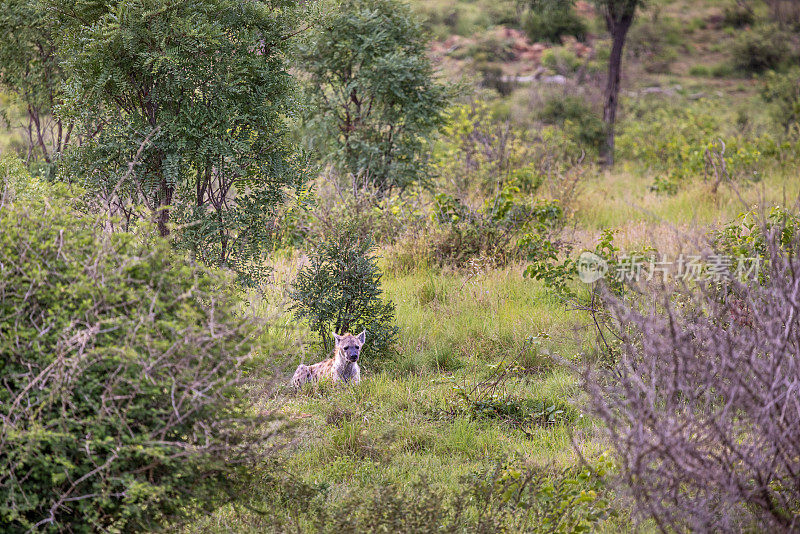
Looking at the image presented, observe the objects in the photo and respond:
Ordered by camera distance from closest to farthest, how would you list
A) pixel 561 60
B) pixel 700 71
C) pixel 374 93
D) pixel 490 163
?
pixel 374 93 < pixel 490 163 < pixel 561 60 < pixel 700 71

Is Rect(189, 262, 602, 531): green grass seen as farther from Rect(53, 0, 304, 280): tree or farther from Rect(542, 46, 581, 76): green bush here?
Rect(542, 46, 581, 76): green bush

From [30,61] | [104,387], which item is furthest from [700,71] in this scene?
[104,387]

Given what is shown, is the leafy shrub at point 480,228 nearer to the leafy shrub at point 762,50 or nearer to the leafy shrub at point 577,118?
the leafy shrub at point 577,118

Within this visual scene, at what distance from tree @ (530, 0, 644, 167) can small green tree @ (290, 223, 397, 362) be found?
11289 millimetres

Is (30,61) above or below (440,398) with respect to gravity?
above

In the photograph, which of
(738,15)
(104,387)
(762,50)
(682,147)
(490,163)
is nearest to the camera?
(104,387)

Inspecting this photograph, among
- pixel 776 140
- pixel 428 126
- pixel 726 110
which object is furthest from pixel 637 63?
pixel 428 126

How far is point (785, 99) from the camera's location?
1934 cm

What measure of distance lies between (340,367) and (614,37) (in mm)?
14022

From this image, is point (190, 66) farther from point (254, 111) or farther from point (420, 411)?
point (420, 411)

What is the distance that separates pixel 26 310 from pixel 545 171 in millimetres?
10603

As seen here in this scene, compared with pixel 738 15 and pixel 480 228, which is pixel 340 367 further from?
pixel 738 15

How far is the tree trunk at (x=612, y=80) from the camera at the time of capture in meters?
17.1

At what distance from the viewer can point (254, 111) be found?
632 cm
